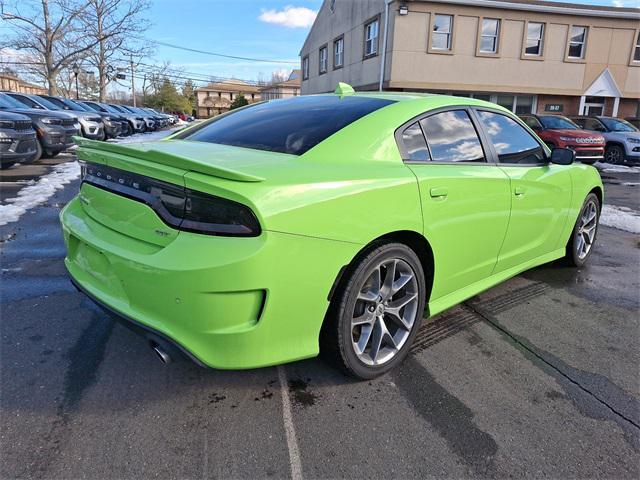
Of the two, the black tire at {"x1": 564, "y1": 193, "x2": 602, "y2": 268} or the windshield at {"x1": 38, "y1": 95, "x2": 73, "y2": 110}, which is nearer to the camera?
the black tire at {"x1": 564, "y1": 193, "x2": 602, "y2": 268}

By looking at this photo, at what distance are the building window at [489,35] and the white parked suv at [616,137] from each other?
7439 mm

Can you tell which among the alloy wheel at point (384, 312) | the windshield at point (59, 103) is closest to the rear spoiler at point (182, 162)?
the alloy wheel at point (384, 312)

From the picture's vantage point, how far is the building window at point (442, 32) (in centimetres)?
2097

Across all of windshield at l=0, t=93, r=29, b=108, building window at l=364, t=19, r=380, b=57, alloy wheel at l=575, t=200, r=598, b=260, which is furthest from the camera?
building window at l=364, t=19, r=380, b=57

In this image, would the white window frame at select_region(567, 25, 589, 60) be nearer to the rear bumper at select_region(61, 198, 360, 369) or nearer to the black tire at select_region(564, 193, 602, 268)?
the black tire at select_region(564, 193, 602, 268)

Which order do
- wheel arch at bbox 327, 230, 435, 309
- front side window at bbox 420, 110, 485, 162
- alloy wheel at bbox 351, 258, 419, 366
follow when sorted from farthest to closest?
front side window at bbox 420, 110, 485, 162, alloy wheel at bbox 351, 258, 419, 366, wheel arch at bbox 327, 230, 435, 309

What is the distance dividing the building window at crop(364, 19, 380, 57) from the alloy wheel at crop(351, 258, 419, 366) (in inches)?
859

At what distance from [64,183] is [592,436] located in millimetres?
9046

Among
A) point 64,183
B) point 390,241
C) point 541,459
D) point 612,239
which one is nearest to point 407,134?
point 390,241

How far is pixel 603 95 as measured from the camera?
76.8ft

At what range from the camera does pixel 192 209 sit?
200 centimetres

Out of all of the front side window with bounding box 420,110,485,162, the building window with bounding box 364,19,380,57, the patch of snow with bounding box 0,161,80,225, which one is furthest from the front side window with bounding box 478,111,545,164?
the building window with bounding box 364,19,380,57

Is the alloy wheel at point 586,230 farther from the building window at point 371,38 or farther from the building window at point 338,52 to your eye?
the building window at point 338,52

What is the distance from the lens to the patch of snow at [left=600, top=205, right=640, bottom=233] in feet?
20.9
